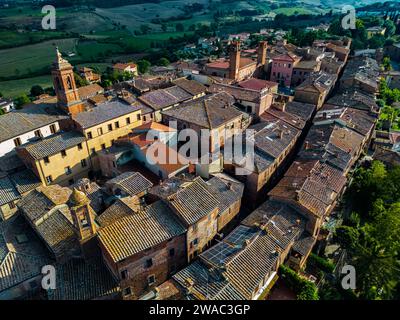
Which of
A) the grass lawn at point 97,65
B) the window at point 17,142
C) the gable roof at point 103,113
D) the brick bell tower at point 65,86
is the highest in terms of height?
the brick bell tower at point 65,86

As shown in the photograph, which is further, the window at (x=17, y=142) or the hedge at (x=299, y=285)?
the window at (x=17, y=142)

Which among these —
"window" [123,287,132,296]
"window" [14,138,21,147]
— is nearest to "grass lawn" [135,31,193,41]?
"window" [14,138,21,147]

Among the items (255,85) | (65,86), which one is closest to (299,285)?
(65,86)

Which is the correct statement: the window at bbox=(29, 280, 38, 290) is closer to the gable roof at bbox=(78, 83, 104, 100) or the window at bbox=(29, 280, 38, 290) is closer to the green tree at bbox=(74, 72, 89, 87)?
the gable roof at bbox=(78, 83, 104, 100)

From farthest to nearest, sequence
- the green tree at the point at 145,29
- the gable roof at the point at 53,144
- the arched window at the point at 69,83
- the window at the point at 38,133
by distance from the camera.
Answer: the green tree at the point at 145,29 < the arched window at the point at 69,83 < the window at the point at 38,133 < the gable roof at the point at 53,144

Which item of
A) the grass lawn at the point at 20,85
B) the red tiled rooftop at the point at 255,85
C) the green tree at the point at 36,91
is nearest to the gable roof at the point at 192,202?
the red tiled rooftop at the point at 255,85

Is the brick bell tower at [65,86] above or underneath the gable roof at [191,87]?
above

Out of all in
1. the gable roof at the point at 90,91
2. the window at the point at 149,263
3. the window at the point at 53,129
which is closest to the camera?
the window at the point at 149,263

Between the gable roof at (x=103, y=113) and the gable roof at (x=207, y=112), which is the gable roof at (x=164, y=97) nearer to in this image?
the gable roof at (x=207, y=112)
